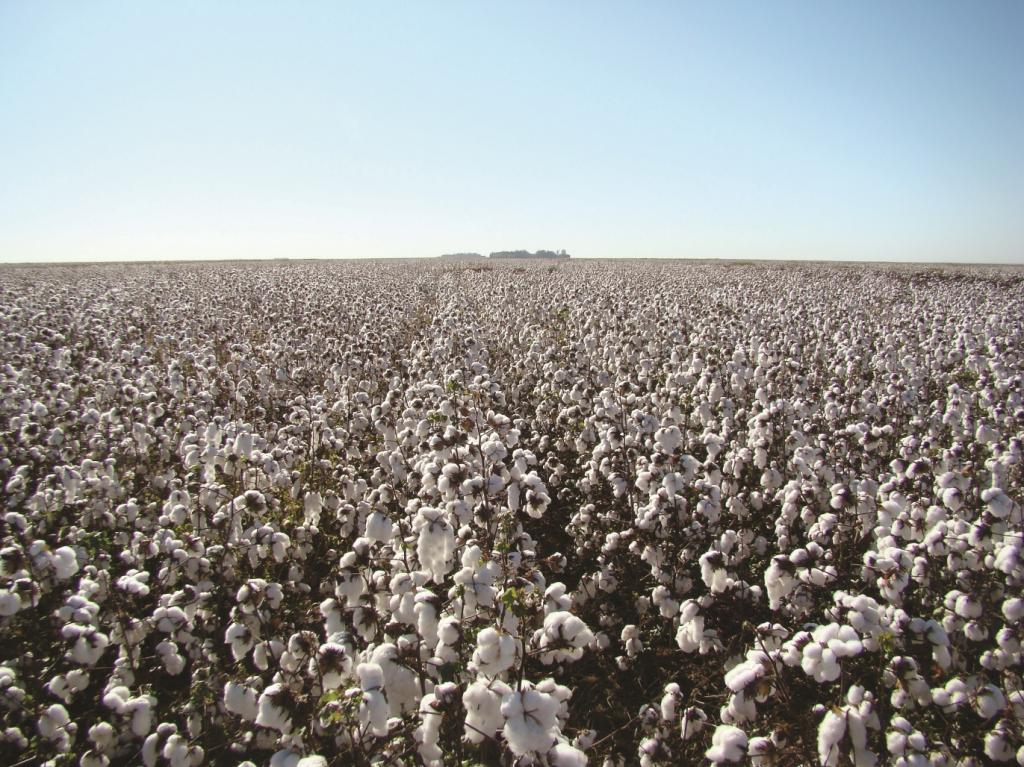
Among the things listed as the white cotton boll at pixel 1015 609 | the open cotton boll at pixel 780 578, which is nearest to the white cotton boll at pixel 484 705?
the open cotton boll at pixel 780 578

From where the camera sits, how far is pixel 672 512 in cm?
516

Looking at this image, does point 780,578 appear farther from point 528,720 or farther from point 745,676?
point 528,720

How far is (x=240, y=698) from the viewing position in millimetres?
3191

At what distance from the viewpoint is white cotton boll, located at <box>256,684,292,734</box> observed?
8.79 ft

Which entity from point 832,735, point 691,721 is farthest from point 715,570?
point 832,735

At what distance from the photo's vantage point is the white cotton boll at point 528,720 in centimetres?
212

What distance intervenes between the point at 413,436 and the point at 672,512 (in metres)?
3.01

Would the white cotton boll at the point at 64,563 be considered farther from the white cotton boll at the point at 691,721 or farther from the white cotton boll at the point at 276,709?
the white cotton boll at the point at 691,721

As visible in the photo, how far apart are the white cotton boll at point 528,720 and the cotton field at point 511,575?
15 mm

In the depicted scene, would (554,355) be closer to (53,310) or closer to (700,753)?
(700,753)

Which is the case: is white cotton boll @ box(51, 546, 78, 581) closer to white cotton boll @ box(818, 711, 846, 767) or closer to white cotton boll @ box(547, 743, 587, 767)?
white cotton boll @ box(547, 743, 587, 767)

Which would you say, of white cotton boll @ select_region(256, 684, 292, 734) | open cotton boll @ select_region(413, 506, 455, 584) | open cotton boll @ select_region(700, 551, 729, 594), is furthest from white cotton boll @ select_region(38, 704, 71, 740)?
open cotton boll @ select_region(700, 551, 729, 594)

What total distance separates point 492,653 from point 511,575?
901 millimetres

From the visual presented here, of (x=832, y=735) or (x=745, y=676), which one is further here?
(x=745, y=676)
